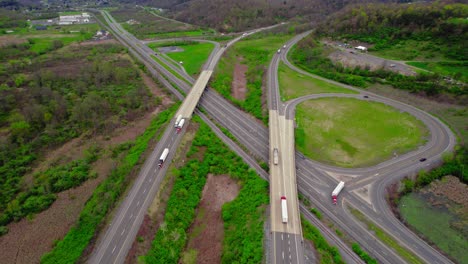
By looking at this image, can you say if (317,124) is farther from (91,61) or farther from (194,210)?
(91,61)

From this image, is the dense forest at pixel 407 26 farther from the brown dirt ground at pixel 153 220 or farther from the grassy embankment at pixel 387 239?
the brown dirt ground at pixel 153 220

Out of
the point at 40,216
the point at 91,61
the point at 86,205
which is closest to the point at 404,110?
the point at 86,205

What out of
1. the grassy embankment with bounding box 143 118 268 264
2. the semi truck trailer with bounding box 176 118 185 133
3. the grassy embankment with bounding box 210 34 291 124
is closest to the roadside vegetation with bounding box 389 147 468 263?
the grassy embankment with bounding box 143 118 268 264

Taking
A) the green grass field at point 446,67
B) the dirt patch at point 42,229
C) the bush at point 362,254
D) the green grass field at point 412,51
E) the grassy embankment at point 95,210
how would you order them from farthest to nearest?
the green grass field at point 412,51 → the green grass field at point 446,67 → the dirt patch at point 42,229 → the grassy embankment at point 95,210 → the bush at point 362,254

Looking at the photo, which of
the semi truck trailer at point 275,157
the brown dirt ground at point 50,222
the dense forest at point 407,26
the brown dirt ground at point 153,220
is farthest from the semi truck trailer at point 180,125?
the dense forest at point 407,26

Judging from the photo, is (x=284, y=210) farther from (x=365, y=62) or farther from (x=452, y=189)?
(x=365, y=62)
